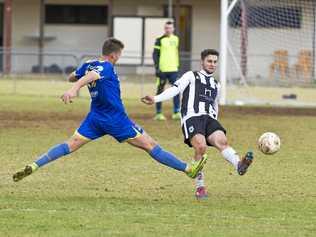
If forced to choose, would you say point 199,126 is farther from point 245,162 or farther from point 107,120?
point 107,120

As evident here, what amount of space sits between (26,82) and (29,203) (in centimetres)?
2235

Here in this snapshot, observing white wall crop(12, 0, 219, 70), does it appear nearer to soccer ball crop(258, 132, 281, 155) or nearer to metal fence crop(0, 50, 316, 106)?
metal fence crop(0, 50, 316, 106)

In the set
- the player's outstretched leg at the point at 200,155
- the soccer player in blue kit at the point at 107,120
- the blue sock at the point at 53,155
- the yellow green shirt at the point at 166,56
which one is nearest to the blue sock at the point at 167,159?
the soccer player in blue kit at the point at 107,120

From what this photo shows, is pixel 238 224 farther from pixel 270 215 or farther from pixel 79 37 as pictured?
pixel 79 37

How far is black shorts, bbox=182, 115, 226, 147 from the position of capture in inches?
411

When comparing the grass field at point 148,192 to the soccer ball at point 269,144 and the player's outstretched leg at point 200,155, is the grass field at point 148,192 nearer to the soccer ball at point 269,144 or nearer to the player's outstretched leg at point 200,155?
the player's outstretched leg at point 200,155

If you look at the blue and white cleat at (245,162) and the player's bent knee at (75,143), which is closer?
the blue and white cleat at (245,162)

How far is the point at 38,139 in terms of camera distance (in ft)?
52.4

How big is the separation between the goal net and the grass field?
10238 mm

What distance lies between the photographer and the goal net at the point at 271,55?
1101 inches

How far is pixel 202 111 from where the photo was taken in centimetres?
1060

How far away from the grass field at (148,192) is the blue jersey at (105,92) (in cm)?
95

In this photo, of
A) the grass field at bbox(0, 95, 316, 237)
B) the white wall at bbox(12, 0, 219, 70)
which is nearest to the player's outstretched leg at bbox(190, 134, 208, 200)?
the grass field at bbox(0, 95, 316, 237)

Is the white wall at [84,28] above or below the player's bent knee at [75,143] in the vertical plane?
above
